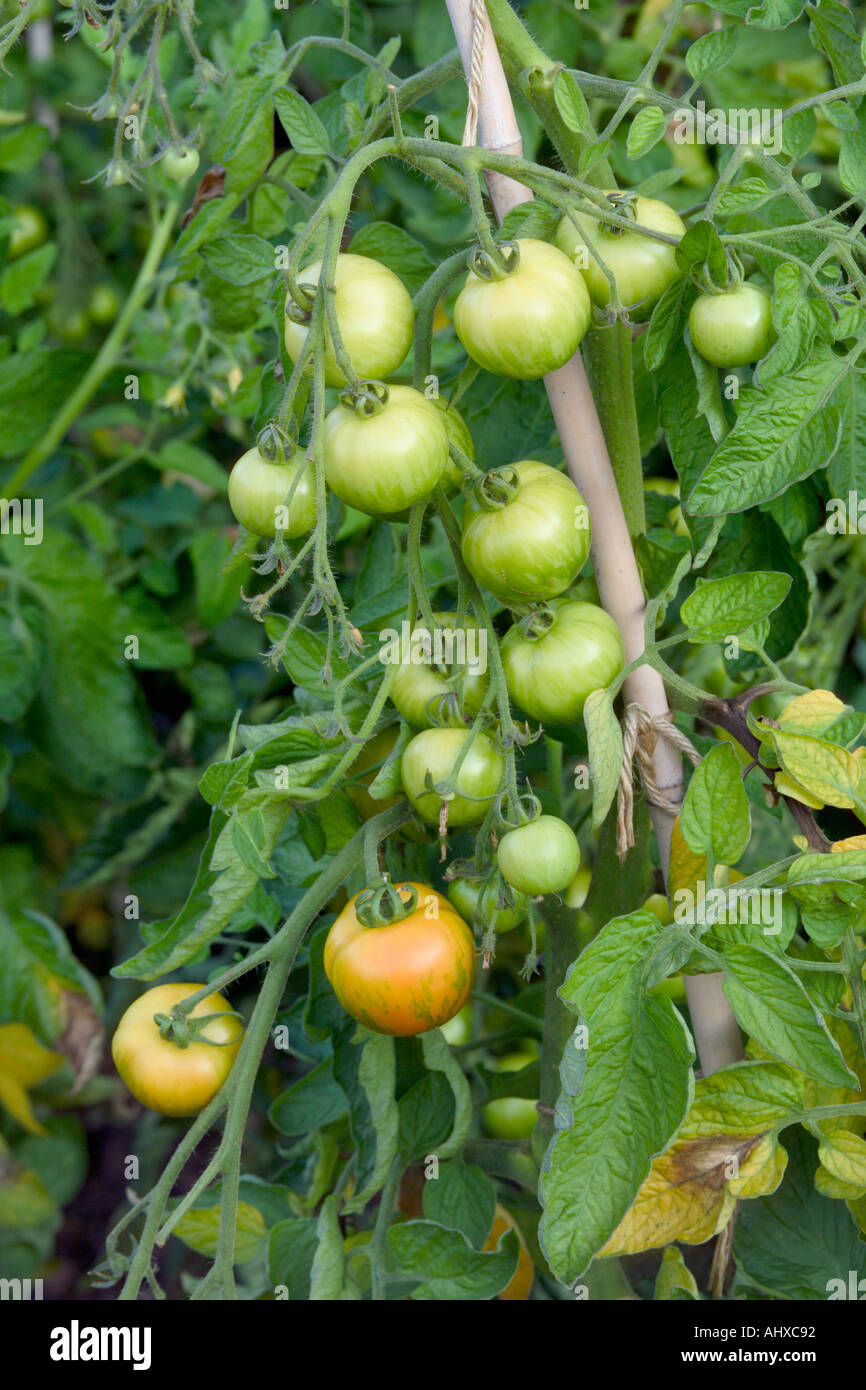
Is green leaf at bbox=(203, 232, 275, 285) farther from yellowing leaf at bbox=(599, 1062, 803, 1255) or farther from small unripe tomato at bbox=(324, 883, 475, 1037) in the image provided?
yellowing leaf at bbox=(599, 1062, 803, 1255)

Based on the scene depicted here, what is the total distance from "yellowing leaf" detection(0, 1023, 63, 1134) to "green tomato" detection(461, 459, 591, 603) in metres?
0.95

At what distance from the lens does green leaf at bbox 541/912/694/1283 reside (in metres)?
0.48

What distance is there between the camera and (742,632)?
55 cm

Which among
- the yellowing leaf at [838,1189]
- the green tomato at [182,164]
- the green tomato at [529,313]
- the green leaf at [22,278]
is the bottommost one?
the yellowing leaf at [838,1189]

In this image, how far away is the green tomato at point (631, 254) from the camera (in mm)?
511

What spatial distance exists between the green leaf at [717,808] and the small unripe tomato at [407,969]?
124mm

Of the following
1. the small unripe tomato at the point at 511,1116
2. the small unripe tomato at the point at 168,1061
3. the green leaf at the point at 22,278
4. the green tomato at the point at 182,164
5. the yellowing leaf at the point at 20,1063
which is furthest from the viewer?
the yellowing leaf at the point at 20,1063

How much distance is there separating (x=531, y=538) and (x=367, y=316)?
0.11 metres

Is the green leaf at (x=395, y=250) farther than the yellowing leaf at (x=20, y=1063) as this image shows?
No

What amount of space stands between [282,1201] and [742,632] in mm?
517

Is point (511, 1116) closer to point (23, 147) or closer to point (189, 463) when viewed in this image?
point (189, 463)

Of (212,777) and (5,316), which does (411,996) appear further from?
(5,316)

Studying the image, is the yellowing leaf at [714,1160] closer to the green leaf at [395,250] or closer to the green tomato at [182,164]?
the green leaf at [395,250]

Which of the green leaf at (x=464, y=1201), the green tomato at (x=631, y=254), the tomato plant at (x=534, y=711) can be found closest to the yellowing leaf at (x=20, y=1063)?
the tomato plant at (x=534, y=711)
